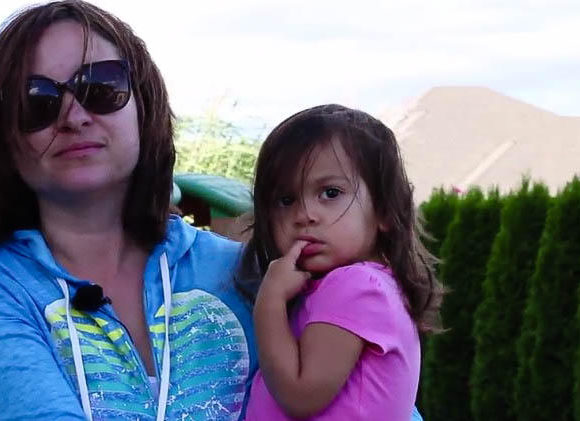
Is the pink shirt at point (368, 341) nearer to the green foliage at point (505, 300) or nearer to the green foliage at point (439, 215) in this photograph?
the green foliage at point (505, 300)

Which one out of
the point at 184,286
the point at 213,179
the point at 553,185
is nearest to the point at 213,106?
the point at 213,179

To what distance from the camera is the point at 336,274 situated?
6.24 feet

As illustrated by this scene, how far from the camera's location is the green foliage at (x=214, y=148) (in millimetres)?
8266

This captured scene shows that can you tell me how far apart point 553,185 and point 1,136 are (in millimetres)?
11879

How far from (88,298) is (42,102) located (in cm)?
34

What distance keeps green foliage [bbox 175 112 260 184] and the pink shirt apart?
6161 millimetres

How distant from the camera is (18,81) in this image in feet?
6.24

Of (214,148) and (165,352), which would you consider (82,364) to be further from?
(214,148)

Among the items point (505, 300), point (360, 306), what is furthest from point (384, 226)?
point (505, 300)

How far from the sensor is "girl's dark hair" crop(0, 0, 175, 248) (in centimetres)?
191

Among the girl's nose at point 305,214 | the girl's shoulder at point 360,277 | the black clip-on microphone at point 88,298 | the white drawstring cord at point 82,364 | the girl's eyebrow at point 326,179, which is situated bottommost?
the white drawstring cord at point 82,364

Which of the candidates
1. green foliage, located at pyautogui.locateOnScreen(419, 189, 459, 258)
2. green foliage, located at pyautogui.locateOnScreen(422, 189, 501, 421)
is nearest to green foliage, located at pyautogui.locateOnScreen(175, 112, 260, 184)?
green foliage, located at pyautogui.locateOnScreen(419, 189, 459, 258)

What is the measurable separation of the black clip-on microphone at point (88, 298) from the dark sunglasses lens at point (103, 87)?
11.9 inches

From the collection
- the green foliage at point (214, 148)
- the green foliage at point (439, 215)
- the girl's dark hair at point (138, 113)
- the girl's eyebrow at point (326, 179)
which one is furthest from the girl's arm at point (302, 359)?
the green foliage at point (214, 148)
